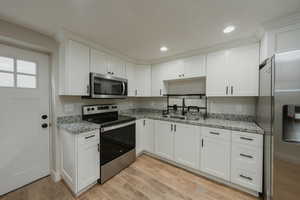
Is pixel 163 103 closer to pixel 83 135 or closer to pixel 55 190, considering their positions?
pixel 83 135

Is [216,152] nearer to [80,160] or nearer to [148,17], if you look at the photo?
[80,160]

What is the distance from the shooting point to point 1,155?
158 cm

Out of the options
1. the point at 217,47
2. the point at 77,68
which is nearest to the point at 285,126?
the point at 217,47

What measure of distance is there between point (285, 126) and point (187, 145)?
1336 millimetres

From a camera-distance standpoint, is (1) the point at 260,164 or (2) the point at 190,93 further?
(2) the point at 190,93

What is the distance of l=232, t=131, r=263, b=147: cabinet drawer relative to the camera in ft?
5.10

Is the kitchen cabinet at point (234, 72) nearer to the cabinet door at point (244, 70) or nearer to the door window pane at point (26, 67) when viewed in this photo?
the cabinet door at point (244, 70)

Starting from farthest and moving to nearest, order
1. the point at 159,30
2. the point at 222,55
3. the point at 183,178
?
the point at 222,55 → the point at 183,178 → the point at 159,30

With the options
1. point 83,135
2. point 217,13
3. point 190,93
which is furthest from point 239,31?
point 83,135

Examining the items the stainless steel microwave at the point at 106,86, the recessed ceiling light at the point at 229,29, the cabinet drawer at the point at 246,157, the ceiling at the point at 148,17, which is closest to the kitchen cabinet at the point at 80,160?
the stainless steel microwave at the point at 106,86

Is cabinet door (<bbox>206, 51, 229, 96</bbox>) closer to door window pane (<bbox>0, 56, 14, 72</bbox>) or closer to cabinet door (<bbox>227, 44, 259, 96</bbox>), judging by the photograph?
cabinet door (<bbox>227, 44, 259, 96</bbox>)

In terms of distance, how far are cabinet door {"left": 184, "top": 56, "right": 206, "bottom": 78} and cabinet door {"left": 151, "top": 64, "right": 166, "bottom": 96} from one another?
0.62 m

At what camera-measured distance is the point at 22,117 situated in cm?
173

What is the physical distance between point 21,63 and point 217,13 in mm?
2721
